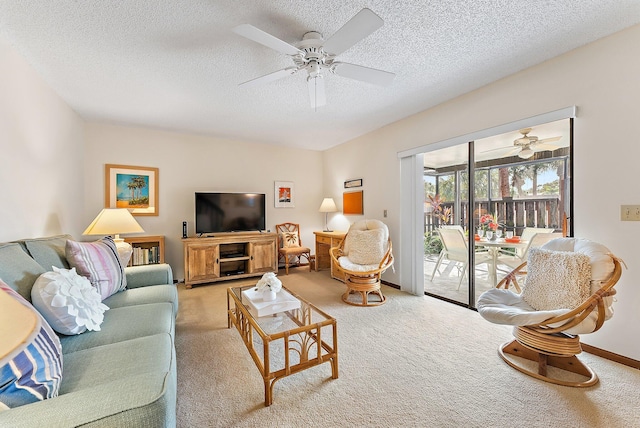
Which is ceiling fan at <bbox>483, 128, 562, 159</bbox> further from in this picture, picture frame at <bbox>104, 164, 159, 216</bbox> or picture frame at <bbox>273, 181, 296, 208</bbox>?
picture frame at <bbox>104, 164, 159, 216</bbox>

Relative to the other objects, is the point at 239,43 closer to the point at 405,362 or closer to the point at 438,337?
the point at 405,362

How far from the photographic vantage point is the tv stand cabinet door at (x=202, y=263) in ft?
12.6

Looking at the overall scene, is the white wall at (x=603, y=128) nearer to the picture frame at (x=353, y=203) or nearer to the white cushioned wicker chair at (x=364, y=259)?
the white cushioned wicker chair at (x=364, y=259)

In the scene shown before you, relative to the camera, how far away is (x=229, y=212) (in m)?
4.34

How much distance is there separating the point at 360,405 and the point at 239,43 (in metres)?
2.53

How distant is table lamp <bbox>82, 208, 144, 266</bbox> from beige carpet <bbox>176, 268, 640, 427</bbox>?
3.46ft

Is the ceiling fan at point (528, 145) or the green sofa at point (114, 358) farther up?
the ceiling fan at point (528, 145)

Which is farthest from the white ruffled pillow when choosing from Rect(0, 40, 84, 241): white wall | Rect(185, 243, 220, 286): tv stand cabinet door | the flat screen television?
the flat screen television

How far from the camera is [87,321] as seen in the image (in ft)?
4.88

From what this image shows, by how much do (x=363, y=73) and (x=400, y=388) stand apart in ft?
7.15

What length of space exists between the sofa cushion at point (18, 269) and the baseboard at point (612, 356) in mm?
3636

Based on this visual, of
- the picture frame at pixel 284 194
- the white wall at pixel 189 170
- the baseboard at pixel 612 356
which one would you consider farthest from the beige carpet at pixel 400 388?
the picture frame at pixel 284 194

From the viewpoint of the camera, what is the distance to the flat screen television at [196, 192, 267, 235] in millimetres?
4145

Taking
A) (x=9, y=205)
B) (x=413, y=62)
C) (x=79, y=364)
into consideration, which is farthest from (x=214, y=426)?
(x=413, y=62)
